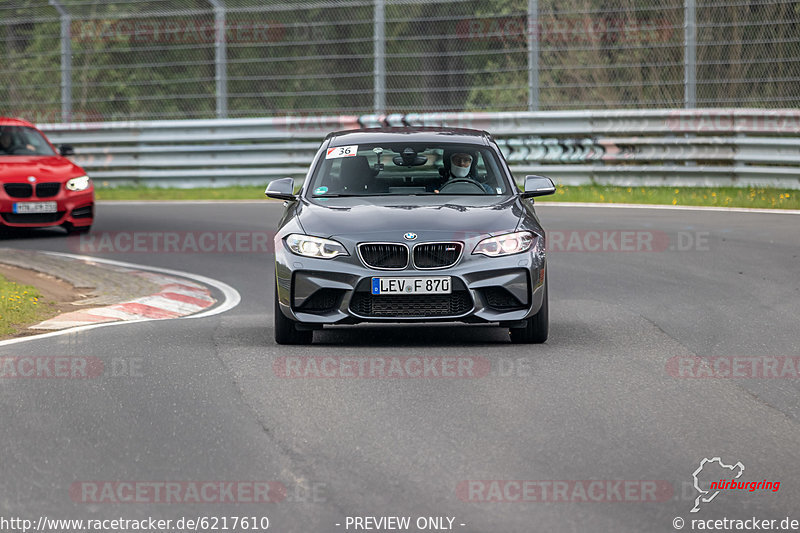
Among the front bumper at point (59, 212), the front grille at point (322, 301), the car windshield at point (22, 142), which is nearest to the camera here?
the front grille at point (322, 301)

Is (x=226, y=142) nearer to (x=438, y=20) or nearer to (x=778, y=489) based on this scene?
(x=438, y=20)

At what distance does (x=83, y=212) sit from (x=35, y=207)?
66cm

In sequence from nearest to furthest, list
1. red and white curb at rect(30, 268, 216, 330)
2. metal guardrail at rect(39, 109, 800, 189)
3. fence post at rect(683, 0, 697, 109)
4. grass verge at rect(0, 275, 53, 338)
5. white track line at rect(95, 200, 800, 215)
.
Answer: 1. grass verge at rect(0, 275, 53, 338)
2. red and white curb at rect(30, 268, 216, 330)
3. white track line at rect(95, 200, 800, 215)
4. metal guardrail at rect(39, 109, 800, 189)
5. fence post at rect(683, 0, 697, 109)

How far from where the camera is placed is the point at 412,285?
8.73m

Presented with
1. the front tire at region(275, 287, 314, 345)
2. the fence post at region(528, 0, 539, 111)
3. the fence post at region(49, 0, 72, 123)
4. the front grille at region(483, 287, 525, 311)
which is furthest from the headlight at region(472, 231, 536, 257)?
the fence post at region(49, 0, 72, 123)

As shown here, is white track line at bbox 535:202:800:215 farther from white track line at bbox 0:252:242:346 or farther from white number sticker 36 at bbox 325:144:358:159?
white number sticker 36 at bbox 325:144:358:159

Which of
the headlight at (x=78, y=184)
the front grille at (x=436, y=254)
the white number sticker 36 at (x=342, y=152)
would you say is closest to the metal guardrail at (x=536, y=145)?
the headlight at (x=78, y=184)

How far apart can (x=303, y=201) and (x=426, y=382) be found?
7.53 ft

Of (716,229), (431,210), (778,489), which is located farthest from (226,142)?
(778,489)

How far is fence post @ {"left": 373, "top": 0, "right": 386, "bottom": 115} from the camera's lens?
73.6 feet

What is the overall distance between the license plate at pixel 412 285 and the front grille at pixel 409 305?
1.6 inches

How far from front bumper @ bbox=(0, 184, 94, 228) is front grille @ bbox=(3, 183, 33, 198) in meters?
0.04

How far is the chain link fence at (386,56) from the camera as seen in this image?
20625 mm

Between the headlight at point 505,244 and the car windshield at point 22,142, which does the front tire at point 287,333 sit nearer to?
the headlight at point 505,244
